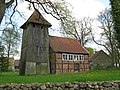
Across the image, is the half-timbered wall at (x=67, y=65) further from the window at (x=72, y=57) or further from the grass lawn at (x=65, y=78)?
the grass lawn at (x=65, y=78)

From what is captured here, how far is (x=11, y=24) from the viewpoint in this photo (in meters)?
19.5

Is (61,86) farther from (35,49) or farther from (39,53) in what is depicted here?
(35,49)

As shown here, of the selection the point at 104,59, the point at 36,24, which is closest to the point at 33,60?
the point at 36,24

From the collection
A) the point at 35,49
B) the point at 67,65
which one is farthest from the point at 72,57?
the point at 35,49

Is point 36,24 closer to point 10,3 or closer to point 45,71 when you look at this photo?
point 45,71

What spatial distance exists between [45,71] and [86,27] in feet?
68.9

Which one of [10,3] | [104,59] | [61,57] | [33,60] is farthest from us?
[104,59]

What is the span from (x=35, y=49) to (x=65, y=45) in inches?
408

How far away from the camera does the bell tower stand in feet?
117

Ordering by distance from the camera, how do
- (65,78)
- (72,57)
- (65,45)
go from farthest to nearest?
(65,45) < (72,57) < (65,78)

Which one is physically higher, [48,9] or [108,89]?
[48,9]

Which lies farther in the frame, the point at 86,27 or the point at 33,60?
the point at 86,27

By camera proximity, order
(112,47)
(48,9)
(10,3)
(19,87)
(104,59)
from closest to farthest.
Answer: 1. (19,87)
2. (10,3)
3. (48,9)
4. (112,47)
5. (104,59)

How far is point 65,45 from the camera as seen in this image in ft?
151
